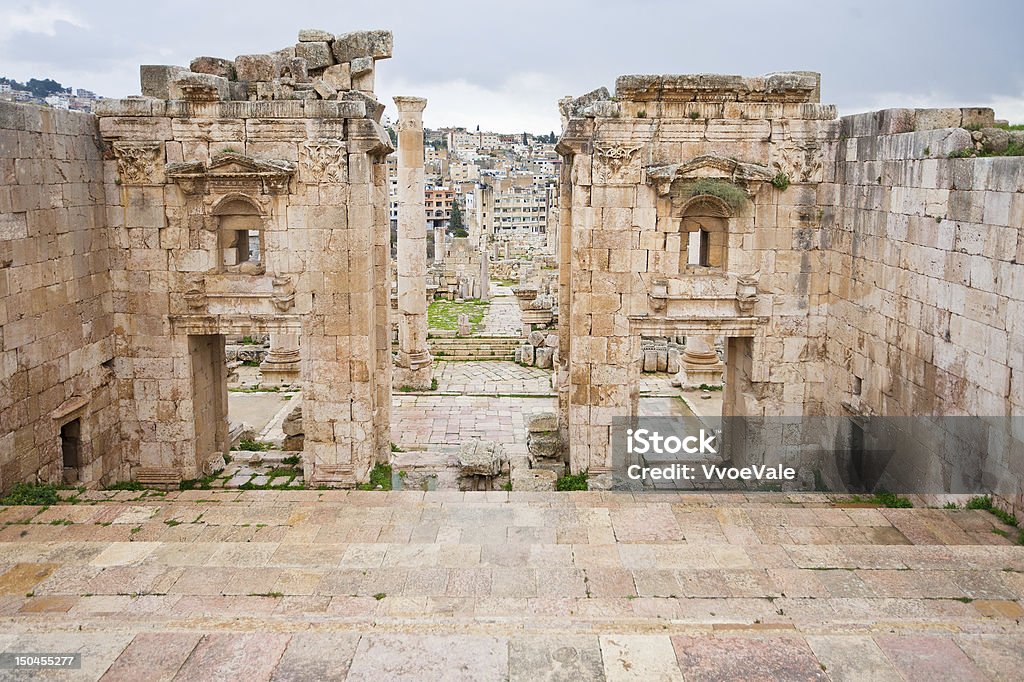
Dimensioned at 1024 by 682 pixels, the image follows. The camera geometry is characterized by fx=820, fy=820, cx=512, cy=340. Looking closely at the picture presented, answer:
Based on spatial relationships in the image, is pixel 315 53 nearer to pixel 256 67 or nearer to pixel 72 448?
pixel 256 67

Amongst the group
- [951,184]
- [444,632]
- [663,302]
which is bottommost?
[444,632]

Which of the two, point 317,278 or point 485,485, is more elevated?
point 317,278

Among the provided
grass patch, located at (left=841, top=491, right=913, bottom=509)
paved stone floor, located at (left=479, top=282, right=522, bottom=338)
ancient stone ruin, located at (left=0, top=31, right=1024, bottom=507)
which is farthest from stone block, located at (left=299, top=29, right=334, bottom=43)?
paved stone floor, located at (left=479, top=282, right=522, bottom=338)

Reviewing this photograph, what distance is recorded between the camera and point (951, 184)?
9.38 m

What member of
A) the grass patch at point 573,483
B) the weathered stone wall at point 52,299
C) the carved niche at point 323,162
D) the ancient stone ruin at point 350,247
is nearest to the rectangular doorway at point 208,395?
the ancient stone ruin at point 350,247

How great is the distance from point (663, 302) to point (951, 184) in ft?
13.6

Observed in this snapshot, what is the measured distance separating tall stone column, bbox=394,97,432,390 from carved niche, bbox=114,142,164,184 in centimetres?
874

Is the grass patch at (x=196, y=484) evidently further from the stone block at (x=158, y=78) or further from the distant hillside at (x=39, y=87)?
the distant hillside at (x=39, y=87)

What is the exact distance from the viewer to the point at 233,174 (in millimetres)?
11648

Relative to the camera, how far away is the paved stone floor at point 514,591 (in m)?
6.25

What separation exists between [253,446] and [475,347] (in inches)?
426

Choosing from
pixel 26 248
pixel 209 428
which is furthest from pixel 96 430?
pixel 26 248

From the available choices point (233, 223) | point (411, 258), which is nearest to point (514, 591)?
point (233, 223)

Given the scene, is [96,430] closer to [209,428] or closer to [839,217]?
[209,428]
